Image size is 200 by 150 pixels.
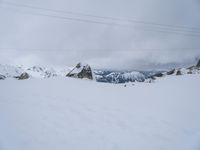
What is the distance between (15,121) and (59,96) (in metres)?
4.10

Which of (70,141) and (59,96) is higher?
(59,96)

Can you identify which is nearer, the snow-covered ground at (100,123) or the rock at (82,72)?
the snow-covered ground at (100,123)

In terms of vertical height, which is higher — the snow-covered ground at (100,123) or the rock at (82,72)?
the rock at (82,72)

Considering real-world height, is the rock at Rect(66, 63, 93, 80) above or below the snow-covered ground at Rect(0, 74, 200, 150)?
above

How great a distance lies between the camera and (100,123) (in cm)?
638

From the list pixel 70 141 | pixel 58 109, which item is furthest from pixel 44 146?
pixel 58 109

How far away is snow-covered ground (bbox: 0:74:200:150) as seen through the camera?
16.1 feet

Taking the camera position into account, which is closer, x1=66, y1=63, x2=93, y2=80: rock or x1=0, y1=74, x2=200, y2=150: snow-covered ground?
x1=0, y1=74, x2=200, y2=150: snow-covered ground

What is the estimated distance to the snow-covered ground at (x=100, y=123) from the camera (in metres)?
4.89

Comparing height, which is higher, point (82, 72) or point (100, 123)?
point (82, 72)

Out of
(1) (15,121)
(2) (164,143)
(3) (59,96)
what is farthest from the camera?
(3) (59,96)

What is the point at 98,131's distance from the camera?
572cm

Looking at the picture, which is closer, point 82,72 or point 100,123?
point 100,123

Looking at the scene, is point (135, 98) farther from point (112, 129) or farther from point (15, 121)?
point (15, 121)
